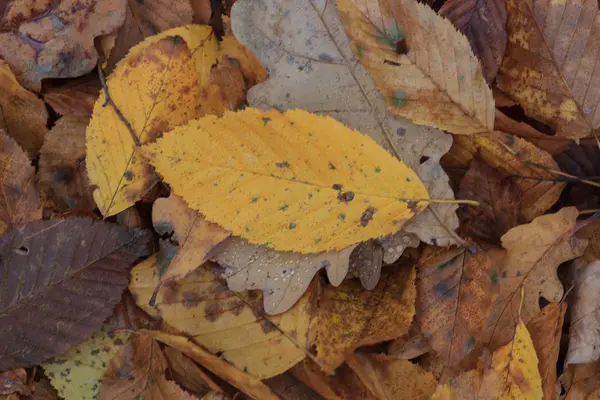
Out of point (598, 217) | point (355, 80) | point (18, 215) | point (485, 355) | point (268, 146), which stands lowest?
point (485, 355)

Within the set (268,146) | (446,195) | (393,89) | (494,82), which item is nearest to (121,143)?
(268,146)

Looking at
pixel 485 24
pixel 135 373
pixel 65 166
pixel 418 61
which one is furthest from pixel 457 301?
pixel 65 166

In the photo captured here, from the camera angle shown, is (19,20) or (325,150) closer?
(325,150)

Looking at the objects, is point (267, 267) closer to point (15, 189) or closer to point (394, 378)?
point (394, 378)

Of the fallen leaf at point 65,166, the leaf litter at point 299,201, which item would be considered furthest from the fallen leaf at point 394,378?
the fallen leaf at point 65,166

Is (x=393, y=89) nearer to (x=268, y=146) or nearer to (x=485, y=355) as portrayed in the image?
(x=268, y=146)

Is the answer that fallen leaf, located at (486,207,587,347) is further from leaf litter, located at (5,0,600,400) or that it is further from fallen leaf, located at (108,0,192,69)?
fallen leaf, located at (108,0,192,69)
